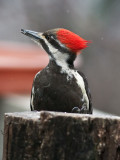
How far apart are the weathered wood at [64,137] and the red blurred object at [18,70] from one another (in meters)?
4.23

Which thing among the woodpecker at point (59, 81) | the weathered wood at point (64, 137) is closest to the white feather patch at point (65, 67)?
the woodpecker at point (59, 81)

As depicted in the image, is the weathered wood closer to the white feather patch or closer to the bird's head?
the bird's head

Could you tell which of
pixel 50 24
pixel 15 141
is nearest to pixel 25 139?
pixel 15 141

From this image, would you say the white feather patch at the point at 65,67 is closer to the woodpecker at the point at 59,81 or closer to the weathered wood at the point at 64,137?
the woodpecker at the point at 59,81

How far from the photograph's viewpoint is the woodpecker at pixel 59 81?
166 inches

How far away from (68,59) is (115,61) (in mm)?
10475

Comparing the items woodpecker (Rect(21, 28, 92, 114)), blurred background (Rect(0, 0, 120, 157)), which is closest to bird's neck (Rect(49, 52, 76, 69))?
woodpecker (Rect(21, 28, 92, 114))

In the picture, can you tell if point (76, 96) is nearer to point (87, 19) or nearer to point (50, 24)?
point (50, 24)

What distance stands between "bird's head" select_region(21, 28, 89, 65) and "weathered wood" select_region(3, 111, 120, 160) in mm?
1130

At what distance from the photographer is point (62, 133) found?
9.79ft

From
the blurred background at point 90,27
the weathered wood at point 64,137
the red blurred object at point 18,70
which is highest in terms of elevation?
the blurred background at point 90,27

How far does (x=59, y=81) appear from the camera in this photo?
4273 mm

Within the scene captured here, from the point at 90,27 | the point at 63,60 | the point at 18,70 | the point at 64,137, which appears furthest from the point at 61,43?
the point at 90,27

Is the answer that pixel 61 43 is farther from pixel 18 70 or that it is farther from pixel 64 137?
pixel 18 70
